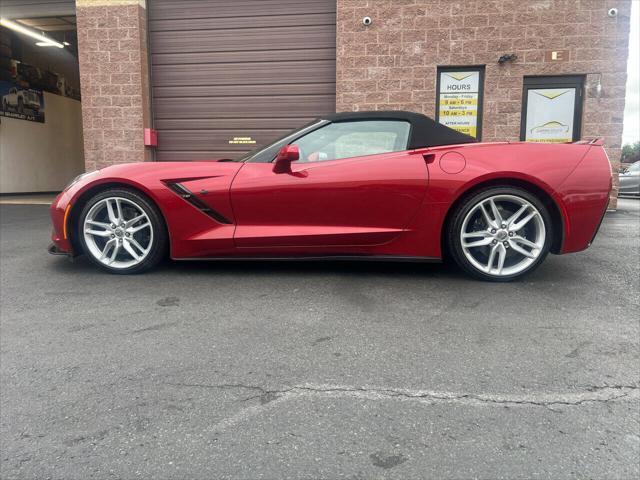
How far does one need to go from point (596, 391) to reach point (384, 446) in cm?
97

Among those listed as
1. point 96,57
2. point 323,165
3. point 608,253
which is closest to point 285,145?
point 323,165

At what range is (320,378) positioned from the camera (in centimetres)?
212

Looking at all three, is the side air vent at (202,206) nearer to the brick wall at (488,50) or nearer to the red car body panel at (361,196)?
the red car body panel at (361,196)

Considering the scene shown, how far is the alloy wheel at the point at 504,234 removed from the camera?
141 inches

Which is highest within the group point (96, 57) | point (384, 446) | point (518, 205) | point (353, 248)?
point (96, 57)

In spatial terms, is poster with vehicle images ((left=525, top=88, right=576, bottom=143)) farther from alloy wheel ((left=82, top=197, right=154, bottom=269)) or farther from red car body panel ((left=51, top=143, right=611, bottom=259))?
alloy wheel ((left=82, top=197, right=154, bottom=269))

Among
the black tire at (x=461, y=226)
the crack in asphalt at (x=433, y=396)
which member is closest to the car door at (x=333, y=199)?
the black tire at (x=461, y=226)

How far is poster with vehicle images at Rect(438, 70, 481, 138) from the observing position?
823 cm

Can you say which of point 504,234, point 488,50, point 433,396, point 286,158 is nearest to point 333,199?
point 286,158

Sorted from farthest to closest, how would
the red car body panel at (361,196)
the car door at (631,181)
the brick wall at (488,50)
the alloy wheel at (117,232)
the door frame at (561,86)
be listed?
1. the car door at (631,181)
2. the door frame at (561,86)
3. the brick wall at (488,50)
4. the alloy wheel at (117,232)
5. the red car body panel at (361,196)

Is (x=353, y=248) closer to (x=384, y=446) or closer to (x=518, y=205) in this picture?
(x=518, y=205)

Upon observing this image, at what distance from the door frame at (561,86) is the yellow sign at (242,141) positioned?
4.53 m

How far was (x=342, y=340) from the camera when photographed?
2539 mm

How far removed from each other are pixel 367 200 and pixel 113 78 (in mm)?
7217
